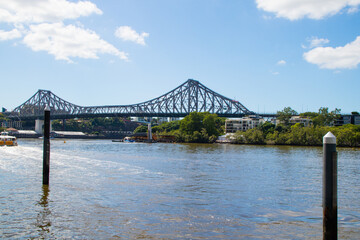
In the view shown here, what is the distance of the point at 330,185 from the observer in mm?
8188

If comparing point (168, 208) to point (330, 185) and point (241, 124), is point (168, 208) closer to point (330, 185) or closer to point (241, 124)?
point (330, 185)

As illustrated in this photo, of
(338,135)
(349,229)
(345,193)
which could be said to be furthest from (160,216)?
(338,135)

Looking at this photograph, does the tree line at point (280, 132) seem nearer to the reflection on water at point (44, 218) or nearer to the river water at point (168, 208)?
the river water at point (168, 208)

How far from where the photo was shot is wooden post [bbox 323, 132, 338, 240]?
319 inches

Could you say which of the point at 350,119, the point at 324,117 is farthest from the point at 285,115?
the point at 350,119

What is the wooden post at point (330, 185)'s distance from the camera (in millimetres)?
8102

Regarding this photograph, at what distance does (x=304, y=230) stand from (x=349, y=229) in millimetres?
1491

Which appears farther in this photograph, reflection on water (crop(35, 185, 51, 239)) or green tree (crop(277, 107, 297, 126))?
green tree (crop(277, 107, 297, 126))

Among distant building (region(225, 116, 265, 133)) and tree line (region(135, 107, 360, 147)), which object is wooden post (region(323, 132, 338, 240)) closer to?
tree line (region(135, 107, 360, 147))

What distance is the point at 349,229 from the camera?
38.6 ft

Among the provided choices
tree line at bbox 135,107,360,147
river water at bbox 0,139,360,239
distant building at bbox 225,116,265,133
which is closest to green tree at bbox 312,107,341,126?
tree line at bbox 135,107,360,147

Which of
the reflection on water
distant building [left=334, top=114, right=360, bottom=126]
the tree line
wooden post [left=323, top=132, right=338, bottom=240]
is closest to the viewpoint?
wooden post [left=323, top=132, right=338, bottom=240]

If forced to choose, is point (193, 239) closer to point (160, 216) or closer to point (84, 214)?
point (160, 216)

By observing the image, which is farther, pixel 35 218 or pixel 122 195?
pixel 122 195
